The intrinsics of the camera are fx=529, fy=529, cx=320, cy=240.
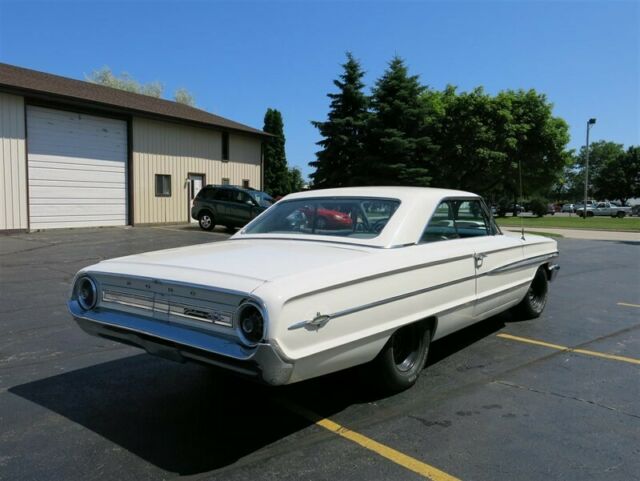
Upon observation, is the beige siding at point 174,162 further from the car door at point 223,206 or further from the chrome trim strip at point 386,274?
the chrome trim strip at point 386,274

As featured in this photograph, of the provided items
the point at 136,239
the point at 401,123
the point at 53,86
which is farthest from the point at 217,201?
the point at 401,123

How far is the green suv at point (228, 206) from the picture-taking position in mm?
18859

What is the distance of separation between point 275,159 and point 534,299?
4254 centimetres

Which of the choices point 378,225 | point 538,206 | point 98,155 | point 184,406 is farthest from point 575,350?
point 538,206

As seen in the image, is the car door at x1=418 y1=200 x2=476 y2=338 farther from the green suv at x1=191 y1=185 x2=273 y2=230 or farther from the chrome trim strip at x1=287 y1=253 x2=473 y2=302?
the green suv at x1=191 y1=185 x2=273 y2=230

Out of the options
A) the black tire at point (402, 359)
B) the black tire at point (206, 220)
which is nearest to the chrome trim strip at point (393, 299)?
the black tire at point (402, 359)

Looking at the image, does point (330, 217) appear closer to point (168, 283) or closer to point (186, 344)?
point (168, 283)

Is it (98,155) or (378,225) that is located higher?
(98,155)

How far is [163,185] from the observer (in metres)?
22.5

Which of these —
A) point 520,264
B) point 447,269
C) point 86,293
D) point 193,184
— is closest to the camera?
point 86,293

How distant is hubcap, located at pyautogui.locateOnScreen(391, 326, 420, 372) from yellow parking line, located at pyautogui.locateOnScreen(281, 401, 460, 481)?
2.45 feet

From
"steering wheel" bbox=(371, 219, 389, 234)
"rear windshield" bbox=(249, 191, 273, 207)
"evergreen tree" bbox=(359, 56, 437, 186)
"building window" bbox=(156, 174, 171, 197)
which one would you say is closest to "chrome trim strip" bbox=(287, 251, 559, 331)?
"steering wheel" bbox=(371, 219, 389, 234)

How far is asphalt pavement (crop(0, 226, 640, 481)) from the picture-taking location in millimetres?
2902

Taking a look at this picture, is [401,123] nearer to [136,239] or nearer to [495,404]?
[136,239]
